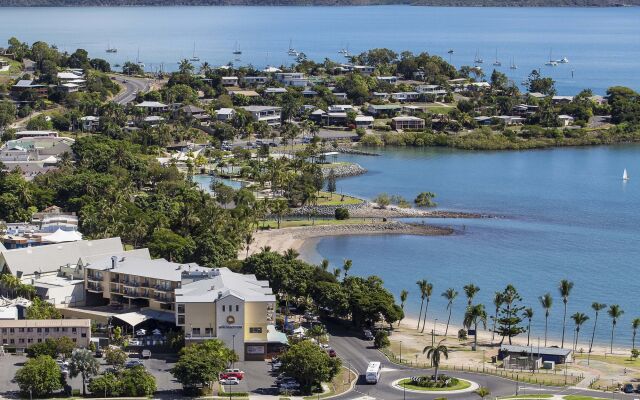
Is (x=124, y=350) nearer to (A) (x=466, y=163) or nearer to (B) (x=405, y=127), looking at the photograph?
(A) (x=466, y=163)

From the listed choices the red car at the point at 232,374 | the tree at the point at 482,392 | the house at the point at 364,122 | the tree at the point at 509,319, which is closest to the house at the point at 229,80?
the house at the point at 364,122

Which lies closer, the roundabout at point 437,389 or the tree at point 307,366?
the tree at point 307,366

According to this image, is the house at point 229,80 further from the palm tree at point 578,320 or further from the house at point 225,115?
the palm tree at point 578,320

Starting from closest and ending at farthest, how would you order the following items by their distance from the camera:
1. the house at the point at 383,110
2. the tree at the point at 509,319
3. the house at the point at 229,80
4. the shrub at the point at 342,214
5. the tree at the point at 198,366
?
the tree at the point at 198,366
the tree at the point at 509,319
the shrub at the point at 342,214
the house at the point at 383,110
the house at the point at 229,80

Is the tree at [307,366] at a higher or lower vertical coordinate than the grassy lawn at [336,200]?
higher

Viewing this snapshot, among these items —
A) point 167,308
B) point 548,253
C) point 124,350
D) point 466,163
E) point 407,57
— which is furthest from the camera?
point 407,57

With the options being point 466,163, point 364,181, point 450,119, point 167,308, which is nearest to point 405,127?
point 450,119
